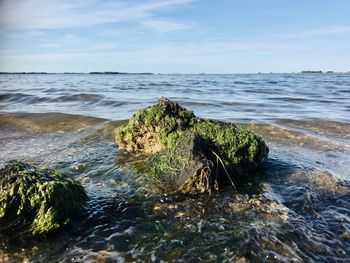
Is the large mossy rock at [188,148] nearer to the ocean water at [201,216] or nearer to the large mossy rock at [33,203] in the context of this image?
the ocean water at [201,216]

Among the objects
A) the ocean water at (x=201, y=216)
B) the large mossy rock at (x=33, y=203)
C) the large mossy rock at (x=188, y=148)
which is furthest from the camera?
the large mossy rock at (x=188, y=148)

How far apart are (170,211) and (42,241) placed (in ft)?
5.62

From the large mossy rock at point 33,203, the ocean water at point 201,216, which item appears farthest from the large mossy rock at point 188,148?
the large mossy rock at point 33,203

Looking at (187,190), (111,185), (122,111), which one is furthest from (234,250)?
(122,111)

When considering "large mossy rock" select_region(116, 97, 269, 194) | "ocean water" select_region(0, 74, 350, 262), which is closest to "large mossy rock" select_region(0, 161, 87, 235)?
"ocean water" select_region(0, 74, 350, 262)

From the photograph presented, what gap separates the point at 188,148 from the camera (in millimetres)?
5930

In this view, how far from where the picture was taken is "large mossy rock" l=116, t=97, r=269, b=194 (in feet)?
19.0

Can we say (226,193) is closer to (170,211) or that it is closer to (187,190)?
(187,190)

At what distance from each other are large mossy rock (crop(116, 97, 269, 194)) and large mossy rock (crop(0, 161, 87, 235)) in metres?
1.63

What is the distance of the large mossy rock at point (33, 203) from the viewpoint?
4520mm

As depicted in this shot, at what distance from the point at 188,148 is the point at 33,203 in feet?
8.05

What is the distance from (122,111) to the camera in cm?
1564

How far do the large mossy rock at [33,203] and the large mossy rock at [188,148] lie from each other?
1631 millimetres

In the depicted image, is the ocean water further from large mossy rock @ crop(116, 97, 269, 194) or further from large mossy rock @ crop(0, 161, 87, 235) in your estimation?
large mossy rock @ crop(116, 97, 269, 194)
